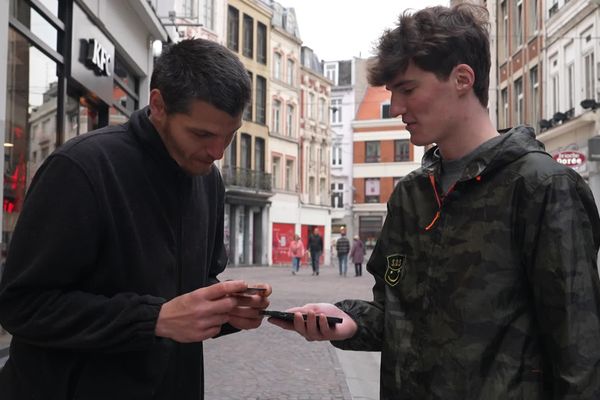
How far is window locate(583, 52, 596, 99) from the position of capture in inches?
802

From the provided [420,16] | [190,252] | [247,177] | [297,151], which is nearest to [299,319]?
[190,252]

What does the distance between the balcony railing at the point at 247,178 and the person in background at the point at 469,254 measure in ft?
114

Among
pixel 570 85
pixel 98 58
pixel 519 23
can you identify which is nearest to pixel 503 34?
pixel 519 23

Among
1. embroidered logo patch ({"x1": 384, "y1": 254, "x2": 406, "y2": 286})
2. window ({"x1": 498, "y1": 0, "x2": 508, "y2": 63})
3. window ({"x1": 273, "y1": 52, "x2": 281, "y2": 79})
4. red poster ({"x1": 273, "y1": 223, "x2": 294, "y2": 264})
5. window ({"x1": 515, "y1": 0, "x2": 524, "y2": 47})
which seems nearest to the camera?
embroidered logo patch ({"x1": 384, "y1": 254, "x2": 406, "y2": 286})

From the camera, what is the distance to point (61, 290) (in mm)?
1828

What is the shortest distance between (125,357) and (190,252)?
39cm

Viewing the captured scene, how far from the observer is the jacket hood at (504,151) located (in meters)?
1.96

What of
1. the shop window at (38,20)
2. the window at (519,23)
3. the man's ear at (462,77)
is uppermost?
the window at (519,23)

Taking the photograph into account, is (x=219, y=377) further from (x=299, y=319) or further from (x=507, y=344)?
(x=507, y=344)

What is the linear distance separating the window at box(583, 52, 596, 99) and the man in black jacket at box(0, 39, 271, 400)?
2009 cm

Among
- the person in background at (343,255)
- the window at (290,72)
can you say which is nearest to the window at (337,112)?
the window at (290,72)

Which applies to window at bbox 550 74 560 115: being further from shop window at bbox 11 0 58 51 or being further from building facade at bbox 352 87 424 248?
building facade at bbox 352 87 424 248

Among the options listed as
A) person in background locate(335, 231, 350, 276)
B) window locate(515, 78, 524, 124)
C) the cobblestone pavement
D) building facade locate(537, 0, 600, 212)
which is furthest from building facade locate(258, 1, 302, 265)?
the cobblestone pavement

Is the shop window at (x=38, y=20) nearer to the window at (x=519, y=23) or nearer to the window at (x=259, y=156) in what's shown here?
the window at (x=519, y=23)
